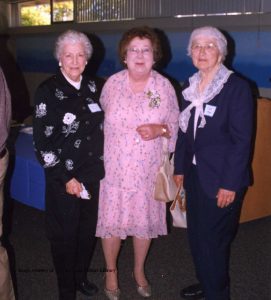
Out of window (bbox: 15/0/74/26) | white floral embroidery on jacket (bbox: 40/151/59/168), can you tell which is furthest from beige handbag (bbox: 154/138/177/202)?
window (bbox: 15/0/74/26)

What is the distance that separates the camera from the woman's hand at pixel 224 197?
80.9 inches

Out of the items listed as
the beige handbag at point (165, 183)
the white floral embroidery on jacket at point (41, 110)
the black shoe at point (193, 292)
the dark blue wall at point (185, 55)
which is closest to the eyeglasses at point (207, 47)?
the beige handbag at point (165, 183)

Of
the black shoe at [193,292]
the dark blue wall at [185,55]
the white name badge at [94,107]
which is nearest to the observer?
the white name badge at [94,107]

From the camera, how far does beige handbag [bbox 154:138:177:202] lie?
7.81ft

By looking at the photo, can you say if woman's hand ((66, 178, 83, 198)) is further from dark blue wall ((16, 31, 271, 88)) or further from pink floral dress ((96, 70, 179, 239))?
dark blue wall ((16, 31, 271, 88))

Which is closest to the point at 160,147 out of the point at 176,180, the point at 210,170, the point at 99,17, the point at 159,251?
the point at 176,180

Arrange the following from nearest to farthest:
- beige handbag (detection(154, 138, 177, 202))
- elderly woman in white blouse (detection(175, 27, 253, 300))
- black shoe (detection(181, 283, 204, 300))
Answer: elderly woman in white blouse (detection(175, 27, 253, 300)) < beige handbag (detection(154, 138, 177, 202)) < black shoe (detection(181, 283, 204, 300))

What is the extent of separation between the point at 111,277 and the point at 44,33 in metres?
5.73

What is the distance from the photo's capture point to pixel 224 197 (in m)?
2.06

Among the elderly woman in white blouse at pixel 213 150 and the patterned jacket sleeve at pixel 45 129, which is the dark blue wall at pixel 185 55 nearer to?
the elderly woman in white blouse at pixel 213 150

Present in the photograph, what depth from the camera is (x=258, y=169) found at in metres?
3.66

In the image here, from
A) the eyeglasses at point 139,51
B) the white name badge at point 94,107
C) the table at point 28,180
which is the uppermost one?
the eyeglasses at point 139,51

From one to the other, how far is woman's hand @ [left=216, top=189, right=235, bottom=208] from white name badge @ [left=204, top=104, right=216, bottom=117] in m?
0.36

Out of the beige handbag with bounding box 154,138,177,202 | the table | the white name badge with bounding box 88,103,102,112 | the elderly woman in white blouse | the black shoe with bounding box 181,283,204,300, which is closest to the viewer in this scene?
the elderly woman in white blouse
